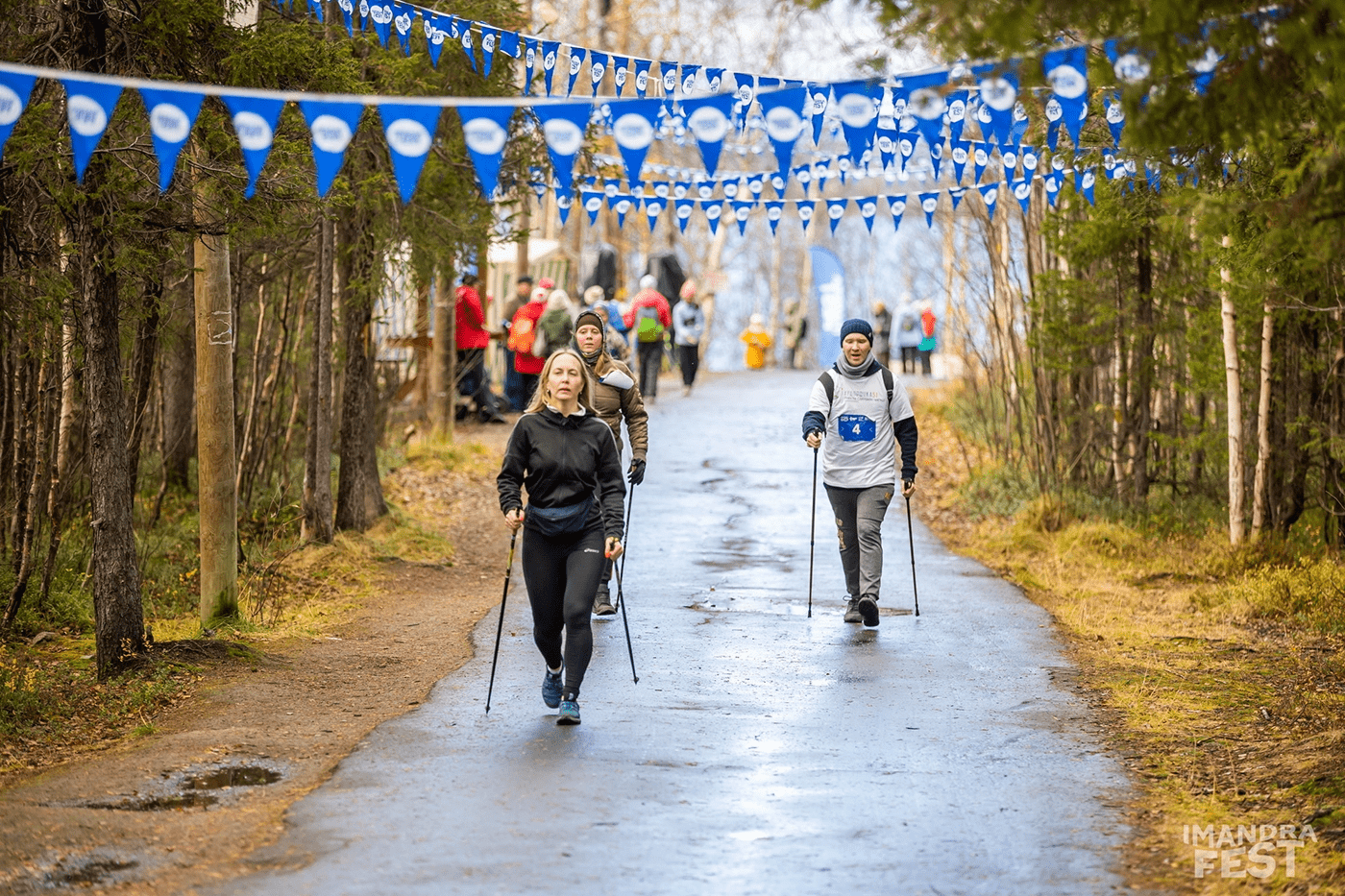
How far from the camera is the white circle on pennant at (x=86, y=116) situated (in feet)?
20.7

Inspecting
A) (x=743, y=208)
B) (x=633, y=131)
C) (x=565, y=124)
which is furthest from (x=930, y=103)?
(x=743, y=208)

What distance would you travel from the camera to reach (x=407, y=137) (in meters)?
6.61

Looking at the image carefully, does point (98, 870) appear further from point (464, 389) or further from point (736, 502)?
point (464, 389)

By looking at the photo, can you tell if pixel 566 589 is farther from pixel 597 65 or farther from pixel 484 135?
pixel 597 65

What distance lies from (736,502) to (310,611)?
659cm

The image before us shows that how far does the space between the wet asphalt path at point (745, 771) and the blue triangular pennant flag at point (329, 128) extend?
2743 millimetres

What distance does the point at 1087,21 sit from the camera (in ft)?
15.4

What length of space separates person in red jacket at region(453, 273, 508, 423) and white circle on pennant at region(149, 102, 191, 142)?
1149 cm

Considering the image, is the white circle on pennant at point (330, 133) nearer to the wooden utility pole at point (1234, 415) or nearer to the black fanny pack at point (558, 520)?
the black fanny pack at point (558, 520)

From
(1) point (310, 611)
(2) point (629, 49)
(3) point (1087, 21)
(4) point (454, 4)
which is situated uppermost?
(2) point (629, 49)

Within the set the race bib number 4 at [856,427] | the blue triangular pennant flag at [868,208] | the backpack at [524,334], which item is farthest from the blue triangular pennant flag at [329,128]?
the backpack at [524,334]

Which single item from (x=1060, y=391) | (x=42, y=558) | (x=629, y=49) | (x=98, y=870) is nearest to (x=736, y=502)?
(x=1060, y=391)

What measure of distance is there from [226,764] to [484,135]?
313 centimetres

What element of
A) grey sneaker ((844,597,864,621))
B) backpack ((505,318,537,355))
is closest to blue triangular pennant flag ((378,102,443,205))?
grey sneaker ((844,597,864,621))
